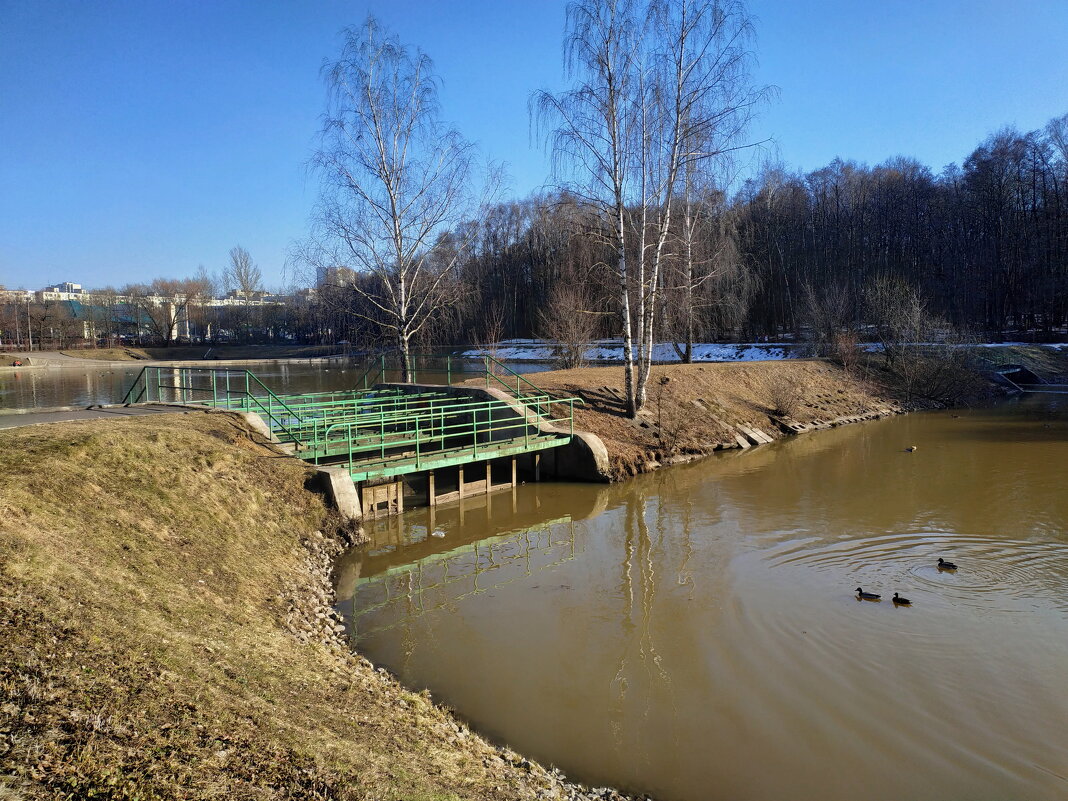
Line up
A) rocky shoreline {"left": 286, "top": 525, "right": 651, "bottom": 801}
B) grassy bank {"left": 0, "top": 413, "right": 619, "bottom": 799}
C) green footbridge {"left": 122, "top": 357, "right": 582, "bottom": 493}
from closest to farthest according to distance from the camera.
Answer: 1. grassy bank {"left": 0, "top": 413, "right": 619, "bottom": 799}
2. rocky shoreline {"left": 286, "top": 525, "right": 651, "bottom": 801}
3. green footbridge {"left": 122, "top": 357, "right": 582, "bottom": 493}

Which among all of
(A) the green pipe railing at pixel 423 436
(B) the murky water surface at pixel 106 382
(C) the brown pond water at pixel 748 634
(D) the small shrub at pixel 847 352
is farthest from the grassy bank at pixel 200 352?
(C) the brown pond water at pixel 748 634

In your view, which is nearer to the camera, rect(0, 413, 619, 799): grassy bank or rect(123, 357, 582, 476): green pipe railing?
rect(0, 413, 619, 799): grassy bank

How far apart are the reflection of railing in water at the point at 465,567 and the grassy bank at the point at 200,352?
209 feet

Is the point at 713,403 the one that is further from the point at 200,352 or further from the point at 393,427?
the point at 200,352

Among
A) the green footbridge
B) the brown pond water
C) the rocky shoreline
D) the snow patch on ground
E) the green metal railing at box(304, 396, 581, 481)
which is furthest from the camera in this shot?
the snow patch on ground

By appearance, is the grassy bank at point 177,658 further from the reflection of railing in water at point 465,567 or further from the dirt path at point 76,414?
the dirt path at point 76,414

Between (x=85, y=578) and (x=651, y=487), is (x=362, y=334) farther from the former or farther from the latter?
(x=85, y=578)

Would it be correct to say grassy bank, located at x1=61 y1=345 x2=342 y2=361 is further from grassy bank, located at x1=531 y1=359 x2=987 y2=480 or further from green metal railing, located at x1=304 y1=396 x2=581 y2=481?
green metal railing, located at x1=304 y1=396 x2=581 y2=481

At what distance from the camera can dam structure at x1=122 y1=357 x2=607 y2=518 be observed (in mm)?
13180

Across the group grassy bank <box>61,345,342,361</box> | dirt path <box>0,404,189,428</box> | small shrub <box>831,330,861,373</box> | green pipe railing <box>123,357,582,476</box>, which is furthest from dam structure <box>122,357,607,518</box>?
grassy bank <box>61,345,342,361</box>

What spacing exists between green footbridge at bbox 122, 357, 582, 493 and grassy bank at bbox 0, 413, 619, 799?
3.19m

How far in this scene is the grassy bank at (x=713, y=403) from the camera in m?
19.0

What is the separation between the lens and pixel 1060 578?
927cm

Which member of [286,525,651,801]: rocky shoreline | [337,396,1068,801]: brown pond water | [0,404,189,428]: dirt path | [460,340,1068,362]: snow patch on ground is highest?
[460,340,1068,362]: snow patch on ground
